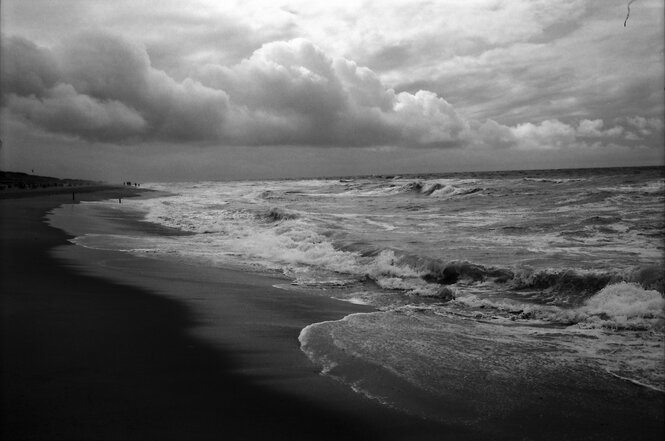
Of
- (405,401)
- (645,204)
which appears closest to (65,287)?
(405,401)

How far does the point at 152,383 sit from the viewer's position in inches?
160

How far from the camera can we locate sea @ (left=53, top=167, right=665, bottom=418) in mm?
4840

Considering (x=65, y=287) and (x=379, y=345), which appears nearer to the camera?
(x=379, y=345)

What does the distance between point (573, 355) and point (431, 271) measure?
197 inches

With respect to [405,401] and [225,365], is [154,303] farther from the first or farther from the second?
[405,401]

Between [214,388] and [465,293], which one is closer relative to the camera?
[214,388]

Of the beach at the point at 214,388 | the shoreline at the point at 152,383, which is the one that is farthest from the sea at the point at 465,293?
the shoreline at the point at 152,383

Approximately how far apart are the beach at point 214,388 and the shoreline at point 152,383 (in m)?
0.01

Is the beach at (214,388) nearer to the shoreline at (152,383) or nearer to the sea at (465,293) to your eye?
the shoreline at (152,383)

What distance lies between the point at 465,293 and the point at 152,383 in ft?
21.1

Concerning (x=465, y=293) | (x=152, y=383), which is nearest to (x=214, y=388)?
(x=152, y=383)

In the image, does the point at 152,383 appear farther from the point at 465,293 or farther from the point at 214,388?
the point at 465,293

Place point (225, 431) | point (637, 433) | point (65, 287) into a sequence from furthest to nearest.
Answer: point (65, 287) → point (637, 433) → point (225, 431)

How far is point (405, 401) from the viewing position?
407 centimetres
